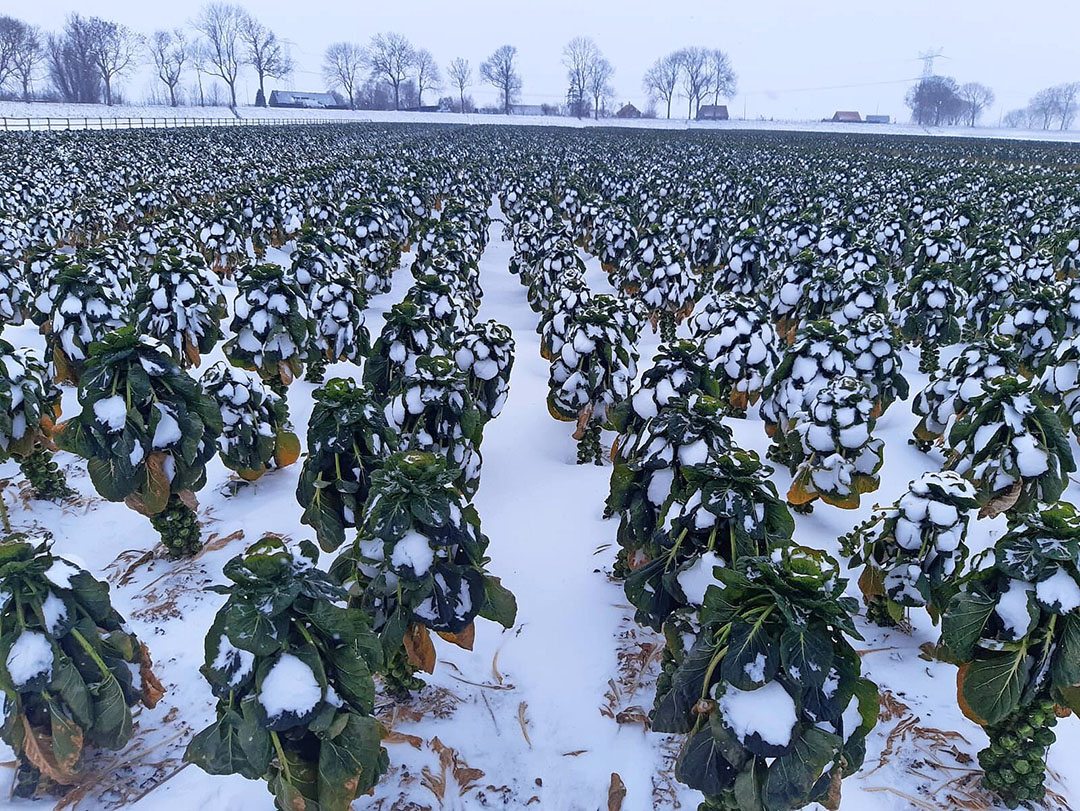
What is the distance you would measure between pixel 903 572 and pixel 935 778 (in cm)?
95

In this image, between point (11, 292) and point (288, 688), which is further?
point (11, 292)

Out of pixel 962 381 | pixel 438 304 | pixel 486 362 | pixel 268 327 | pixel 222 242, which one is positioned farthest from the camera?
pixel 222 242

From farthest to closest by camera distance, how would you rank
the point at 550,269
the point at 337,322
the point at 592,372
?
the point at 550,269, the point at 337,322, the point at 592,372

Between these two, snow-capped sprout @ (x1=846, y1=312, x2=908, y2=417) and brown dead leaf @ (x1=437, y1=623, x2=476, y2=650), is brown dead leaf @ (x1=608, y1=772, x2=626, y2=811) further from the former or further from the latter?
snow-capped sprout @ (x1=846, y1=312, x2=908, y2=417)

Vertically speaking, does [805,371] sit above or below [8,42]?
below

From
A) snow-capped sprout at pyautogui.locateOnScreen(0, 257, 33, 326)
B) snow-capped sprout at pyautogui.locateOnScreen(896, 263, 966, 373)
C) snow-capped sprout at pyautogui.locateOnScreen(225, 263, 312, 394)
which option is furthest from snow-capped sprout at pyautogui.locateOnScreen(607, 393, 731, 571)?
snow-capped sprout at pyautogui.locateOnScreen(0, 257, 33, 326)

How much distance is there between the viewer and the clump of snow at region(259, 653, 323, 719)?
2258 mm

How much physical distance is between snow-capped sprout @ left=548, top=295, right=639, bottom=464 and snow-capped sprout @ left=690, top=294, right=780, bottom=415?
0.90 m

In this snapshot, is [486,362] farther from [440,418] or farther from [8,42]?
[8,42]

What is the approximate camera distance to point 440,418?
4.70 m

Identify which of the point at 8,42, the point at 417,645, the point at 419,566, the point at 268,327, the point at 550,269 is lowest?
the point at 417,645

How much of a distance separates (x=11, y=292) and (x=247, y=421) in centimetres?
636

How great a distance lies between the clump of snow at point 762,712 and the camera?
220 cm

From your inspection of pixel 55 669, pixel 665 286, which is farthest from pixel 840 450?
pixel 665 286
